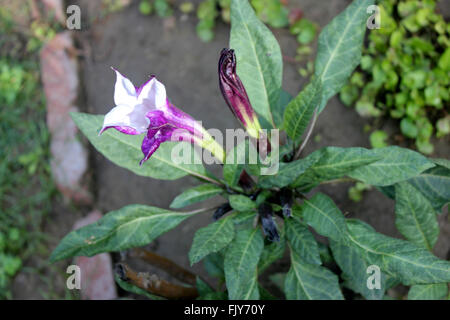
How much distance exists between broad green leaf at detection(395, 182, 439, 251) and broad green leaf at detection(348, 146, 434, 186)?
99 mm

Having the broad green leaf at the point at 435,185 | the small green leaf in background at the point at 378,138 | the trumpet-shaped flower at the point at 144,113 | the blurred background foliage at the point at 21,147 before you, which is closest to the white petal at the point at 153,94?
the trumpet-shaped flower at the point at 144,113

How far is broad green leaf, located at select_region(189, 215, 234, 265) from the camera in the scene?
1326mm

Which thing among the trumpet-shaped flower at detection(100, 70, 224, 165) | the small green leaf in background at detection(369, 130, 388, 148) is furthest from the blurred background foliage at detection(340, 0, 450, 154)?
the trumpet-shaped flower at detection(100, 70, 224, 165)

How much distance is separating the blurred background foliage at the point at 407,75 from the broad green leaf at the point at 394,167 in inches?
30.3

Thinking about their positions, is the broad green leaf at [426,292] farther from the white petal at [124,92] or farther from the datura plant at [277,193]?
the white petal at [124,92]

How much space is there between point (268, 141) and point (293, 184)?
197mm

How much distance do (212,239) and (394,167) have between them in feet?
2.19

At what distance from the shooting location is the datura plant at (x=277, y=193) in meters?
1.35

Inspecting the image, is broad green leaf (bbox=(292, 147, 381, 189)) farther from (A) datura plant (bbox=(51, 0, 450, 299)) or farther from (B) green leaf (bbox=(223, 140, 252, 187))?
(B) green leaf (bbox=(223, 140, 252, 187))

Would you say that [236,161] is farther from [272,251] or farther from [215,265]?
[215,265]

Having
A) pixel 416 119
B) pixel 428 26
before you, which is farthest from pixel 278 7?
pixel 416 119

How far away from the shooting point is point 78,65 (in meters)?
2.93

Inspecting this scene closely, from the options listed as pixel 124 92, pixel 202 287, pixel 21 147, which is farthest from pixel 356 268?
pixel 21 147
